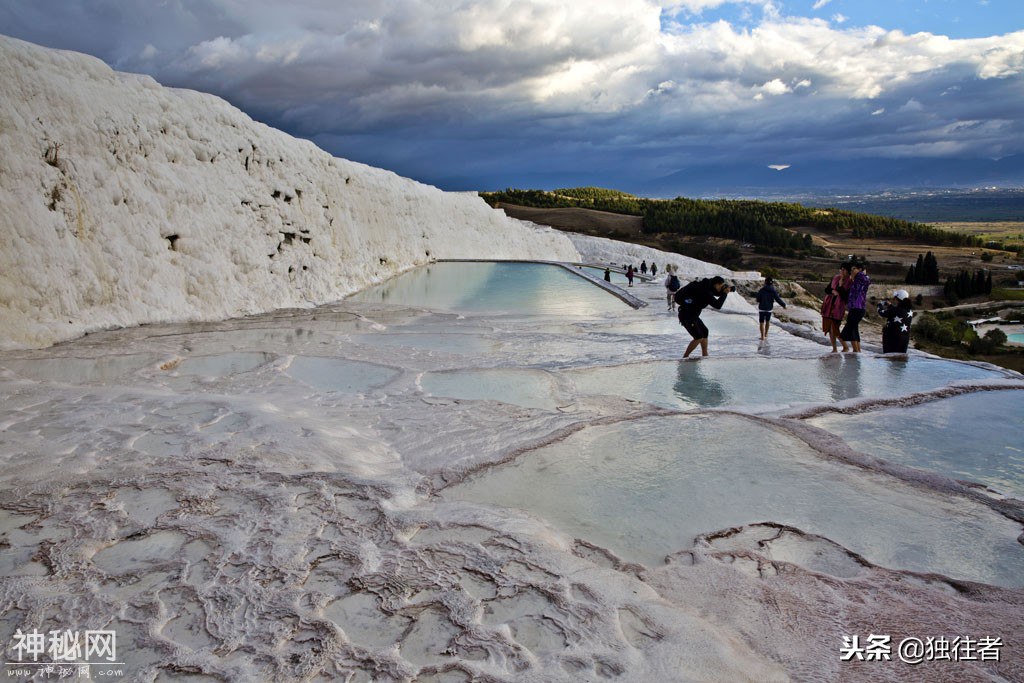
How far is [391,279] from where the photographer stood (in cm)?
1518

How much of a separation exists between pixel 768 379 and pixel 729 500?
2872mm

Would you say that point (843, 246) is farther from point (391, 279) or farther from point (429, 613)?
point (429, 613)

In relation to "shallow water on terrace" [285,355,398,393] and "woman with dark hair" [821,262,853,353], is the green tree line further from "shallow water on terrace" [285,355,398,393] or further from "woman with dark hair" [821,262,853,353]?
"shallow water on terrace" [285,355,398,393]

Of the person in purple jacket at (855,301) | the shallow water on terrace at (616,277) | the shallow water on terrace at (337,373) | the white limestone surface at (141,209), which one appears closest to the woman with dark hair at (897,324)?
the person in purple jacket at (855,301)

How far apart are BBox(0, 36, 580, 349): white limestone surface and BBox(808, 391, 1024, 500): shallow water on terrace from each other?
7344 mm

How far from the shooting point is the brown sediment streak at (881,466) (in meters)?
3.22

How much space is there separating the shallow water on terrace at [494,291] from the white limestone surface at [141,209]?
3.75 ft

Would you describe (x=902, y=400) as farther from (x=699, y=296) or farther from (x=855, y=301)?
(x=855, y=301)

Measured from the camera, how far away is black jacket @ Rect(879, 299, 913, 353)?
6.78m

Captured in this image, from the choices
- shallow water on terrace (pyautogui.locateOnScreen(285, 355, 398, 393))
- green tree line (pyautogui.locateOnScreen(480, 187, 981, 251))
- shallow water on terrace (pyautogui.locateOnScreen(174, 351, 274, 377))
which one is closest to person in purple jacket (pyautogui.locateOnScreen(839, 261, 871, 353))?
shallow water on terrace (pyautogui.locateOnScreen(285, 355, 398, 393))

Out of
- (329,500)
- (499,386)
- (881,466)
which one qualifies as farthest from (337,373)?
(881,466)

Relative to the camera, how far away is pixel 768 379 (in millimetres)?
5863

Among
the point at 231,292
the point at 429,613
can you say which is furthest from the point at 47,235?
the point at 429,613

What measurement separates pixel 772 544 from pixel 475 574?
1.27m
